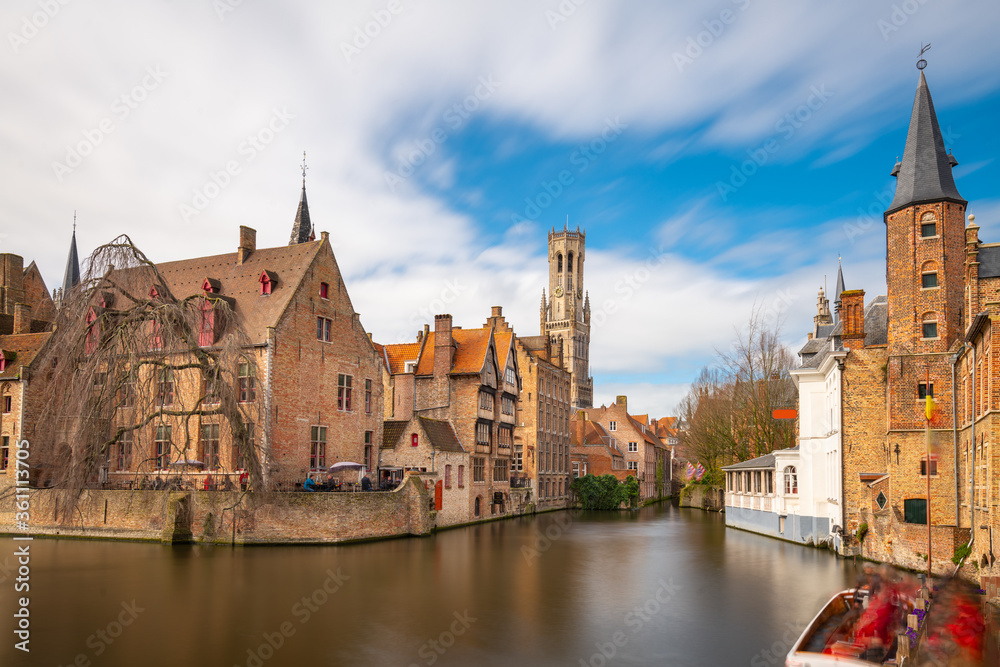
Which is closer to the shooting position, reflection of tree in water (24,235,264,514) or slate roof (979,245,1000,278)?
reflection of tree in water (24,235,264,514)

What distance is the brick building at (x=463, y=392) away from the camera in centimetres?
4009

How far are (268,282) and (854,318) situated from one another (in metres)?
24.6

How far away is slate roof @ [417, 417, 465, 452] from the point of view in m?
35.7

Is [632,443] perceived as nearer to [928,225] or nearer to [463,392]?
[463,392]

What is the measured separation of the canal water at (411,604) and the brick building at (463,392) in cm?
1160

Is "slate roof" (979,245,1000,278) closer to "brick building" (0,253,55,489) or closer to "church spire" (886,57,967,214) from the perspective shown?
"church spire" (886,57,967,214)

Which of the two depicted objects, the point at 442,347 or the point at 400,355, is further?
the point at 400,355

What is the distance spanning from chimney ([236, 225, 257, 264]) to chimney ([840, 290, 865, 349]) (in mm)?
26639

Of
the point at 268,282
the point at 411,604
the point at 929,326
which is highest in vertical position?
the point at 268,282

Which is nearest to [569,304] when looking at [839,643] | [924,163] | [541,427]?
[541,427]

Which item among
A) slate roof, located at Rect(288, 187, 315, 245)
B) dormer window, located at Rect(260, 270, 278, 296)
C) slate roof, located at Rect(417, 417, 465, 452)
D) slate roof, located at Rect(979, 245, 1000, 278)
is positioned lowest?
slate roof, located at Rect(417, 417, 465, 452)

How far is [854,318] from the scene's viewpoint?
27.5 meters

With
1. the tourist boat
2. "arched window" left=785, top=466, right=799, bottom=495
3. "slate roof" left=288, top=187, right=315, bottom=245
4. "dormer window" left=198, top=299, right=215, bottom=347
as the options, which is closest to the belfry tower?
"slate roof" left=288, top=187, right=315, bottom=245

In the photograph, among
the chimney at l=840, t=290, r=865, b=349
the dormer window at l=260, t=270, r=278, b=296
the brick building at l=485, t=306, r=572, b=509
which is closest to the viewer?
the chimney at l=840, t=290, r=865, b=349
